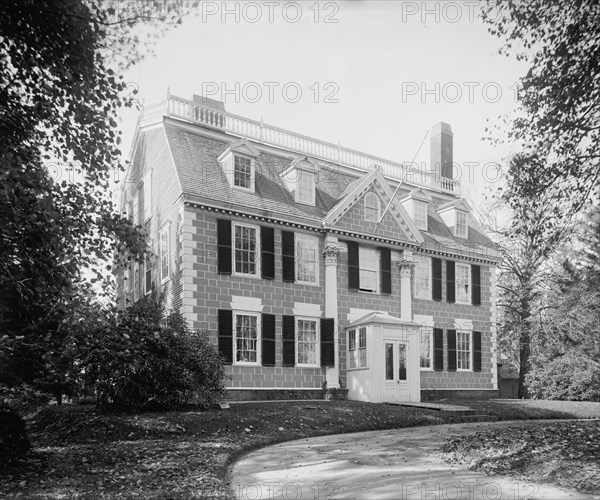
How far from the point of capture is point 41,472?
31.4 ft

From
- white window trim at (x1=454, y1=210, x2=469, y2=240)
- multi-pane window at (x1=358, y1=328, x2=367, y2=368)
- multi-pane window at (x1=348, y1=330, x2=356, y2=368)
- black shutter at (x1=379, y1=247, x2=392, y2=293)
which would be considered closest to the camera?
multi-pane window at (x1=358, y1=328, x2=367, y2=368)

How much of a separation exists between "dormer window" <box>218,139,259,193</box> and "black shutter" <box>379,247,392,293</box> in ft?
20.5

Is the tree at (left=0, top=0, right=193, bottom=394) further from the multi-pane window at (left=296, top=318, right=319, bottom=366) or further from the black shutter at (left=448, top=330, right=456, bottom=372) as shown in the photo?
the black shutter at (left=448, top=330, right=456, bottom=372)

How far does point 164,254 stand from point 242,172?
4.23m

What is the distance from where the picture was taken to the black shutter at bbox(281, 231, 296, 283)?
22.3 metres

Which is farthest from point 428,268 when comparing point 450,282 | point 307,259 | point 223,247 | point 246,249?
point 223,247

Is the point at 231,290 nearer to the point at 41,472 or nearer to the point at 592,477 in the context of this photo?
the point at 41,472

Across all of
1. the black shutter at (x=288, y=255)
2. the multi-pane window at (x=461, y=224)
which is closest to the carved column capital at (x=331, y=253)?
the black shutter at (x=288, y=255)

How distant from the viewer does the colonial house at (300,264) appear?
20.9 m

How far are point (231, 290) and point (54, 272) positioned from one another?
10286 millimetres

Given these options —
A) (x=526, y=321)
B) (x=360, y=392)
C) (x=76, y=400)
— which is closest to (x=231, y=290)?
(x=360, y=392)

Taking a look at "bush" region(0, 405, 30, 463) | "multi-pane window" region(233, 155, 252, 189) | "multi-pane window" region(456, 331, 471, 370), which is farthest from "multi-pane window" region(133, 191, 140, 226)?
"bush" region(0, 405, 30, 463)

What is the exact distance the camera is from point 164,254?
74.0ft

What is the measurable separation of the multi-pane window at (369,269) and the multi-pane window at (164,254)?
7706 millimetres
